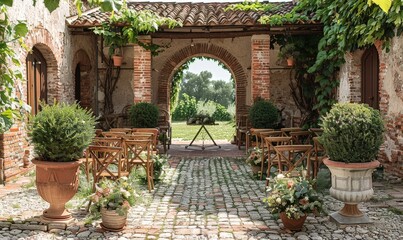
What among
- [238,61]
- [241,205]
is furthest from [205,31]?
[241,205]

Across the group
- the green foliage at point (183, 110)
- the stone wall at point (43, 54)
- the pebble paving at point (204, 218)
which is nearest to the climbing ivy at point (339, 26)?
the pebble paving at point (204, 218)

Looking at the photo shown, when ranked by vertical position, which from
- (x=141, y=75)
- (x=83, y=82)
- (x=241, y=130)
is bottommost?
(x=241, y=130)

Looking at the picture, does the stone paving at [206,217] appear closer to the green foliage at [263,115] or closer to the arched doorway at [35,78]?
the arched doorway at [35,78]

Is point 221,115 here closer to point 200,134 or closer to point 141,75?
point 200,134

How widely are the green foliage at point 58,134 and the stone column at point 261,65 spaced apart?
702 cm

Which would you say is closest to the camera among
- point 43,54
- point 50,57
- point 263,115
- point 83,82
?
point 43,54

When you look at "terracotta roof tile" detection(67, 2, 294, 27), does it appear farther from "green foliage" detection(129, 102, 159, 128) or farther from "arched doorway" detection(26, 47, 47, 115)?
"green foliage" detection(129, 102, 159, 128)

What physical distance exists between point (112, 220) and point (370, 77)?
662 centimetres

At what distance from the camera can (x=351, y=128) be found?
4473 mm

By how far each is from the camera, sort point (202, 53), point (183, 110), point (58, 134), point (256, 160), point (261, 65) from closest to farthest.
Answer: point (58, 134) < point (256, 160) < point (261, 65) < point (202, 53) < point (183, 110)

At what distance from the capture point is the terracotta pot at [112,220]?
423 cm

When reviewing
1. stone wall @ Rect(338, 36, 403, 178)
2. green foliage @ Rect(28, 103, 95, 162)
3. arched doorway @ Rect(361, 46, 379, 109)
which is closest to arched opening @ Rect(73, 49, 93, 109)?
arched doorway @ Rect(361, 46, 379, 109)

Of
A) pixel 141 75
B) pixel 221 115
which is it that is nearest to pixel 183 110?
pixel 221 115

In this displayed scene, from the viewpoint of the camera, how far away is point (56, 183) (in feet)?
14.6
